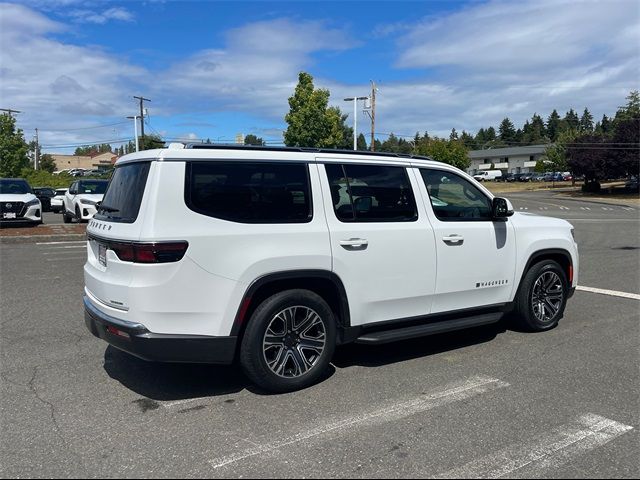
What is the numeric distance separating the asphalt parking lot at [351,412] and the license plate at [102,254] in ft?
3.40

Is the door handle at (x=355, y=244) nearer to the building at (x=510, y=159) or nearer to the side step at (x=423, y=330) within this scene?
the side step at (x=423, y=330)

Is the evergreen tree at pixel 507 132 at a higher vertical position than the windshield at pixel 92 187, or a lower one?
higher

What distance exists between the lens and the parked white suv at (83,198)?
61.1ft

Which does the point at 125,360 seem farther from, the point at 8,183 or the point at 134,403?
the point at 8,183

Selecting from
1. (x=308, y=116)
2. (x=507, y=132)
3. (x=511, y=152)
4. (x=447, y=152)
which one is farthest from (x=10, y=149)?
(x=507, y=132)

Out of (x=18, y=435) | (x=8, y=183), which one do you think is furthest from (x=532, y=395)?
(x=8, y=183)

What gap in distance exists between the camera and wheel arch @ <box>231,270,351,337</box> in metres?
4.16

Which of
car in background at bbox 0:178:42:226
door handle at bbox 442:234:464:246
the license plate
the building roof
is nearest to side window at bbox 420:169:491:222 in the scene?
door handle at bbox 442:234:464:246

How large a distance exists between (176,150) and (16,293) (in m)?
5.46

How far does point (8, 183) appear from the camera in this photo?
18.4m

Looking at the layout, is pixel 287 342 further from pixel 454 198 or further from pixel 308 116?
pixel 308 116

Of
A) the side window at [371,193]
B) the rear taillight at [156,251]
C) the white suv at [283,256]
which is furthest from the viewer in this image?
the side window at [371,193]

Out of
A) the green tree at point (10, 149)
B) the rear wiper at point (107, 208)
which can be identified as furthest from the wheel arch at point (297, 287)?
the green tree at point (10, 149)

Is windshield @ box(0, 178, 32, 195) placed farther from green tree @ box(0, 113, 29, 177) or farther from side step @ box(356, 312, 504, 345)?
green tree @ box(0, 113, 29, 177)
